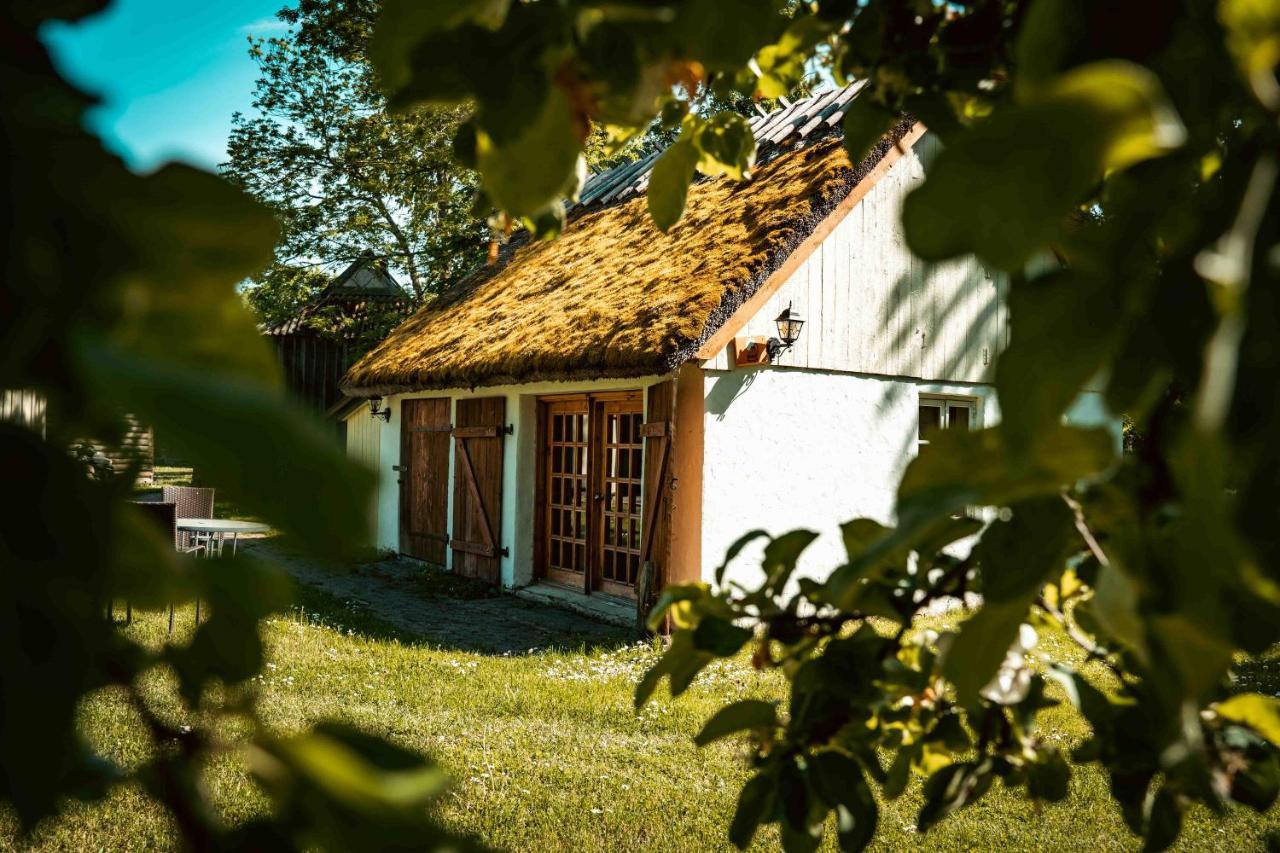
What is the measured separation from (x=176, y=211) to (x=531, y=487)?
30.1 ft

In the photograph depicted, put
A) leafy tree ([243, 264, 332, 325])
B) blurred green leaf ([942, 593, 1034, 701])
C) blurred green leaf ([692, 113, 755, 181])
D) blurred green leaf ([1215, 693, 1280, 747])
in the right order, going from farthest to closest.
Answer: leafy tree ([243, 264, 332, 325]), blurred green leaf ([692, 113, 755, 181]), blurred green leaf ([1215, 693, 1280, 747]), blurred green leaf ([942, 593, 1034, 701])

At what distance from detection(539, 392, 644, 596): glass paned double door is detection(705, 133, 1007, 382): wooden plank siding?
4.58 ft

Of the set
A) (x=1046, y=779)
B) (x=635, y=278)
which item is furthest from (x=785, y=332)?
(x=1046, y=779)

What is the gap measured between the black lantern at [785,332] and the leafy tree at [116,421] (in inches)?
289

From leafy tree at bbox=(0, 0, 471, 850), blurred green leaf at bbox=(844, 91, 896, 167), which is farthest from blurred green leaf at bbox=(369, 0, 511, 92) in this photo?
blurred green leaf at bbox=(844, 91, 896, 167)

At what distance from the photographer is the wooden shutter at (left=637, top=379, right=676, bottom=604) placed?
7.48m

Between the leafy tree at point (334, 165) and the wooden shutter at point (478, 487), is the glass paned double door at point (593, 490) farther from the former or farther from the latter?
the leafy tree at point (334, 165)

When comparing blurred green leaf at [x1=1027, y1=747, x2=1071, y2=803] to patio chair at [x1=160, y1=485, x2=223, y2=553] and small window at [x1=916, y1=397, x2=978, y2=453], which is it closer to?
small window at [x1=916, y1=397, x2=978, y2=453]

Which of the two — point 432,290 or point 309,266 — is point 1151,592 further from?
point 309,266

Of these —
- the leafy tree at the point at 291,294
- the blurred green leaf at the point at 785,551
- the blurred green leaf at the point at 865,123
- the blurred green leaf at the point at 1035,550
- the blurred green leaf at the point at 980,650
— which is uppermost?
the leafy tree at the point at 291,294

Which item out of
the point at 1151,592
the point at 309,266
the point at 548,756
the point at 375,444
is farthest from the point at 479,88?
the point at 309,266

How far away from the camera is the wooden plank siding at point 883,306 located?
7996 millimetres

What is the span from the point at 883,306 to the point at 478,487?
428cm

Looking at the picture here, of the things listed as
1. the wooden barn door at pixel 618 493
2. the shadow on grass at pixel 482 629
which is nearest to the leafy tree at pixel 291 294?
the shadow on grass at pixel 482 629
